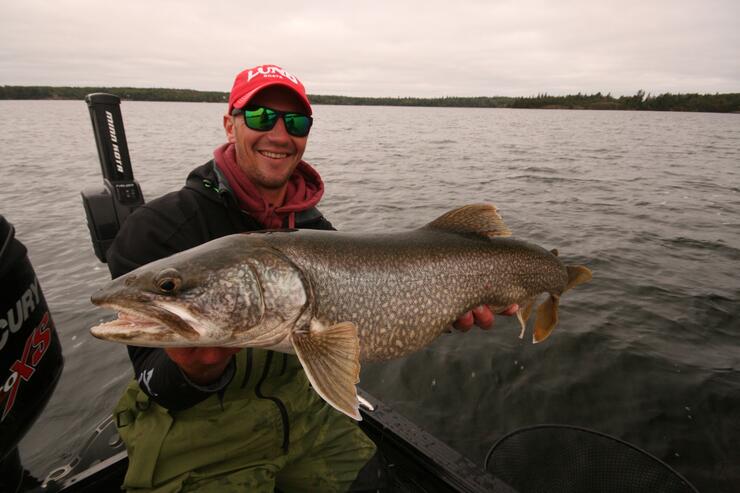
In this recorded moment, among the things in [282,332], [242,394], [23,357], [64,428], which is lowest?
[64,428]

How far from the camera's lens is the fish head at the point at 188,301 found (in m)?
1.83

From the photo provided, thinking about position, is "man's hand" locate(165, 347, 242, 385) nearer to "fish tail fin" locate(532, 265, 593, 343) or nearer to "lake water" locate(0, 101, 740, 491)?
"fish tail fin" locate(532, 265, 593, 343)

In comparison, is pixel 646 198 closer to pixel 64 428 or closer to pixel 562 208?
pixel 562 208

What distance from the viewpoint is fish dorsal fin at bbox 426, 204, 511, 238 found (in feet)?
10.1

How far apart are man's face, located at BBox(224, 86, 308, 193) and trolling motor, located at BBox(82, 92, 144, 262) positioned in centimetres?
128

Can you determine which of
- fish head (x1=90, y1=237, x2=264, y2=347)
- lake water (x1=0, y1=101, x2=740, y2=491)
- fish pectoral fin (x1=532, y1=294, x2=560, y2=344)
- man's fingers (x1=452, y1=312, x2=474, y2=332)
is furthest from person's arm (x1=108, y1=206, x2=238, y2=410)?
lake water (x1=0, y1=101, x2=740, y2=491)

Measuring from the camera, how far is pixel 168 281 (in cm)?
192

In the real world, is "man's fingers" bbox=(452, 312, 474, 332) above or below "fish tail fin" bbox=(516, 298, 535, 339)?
above

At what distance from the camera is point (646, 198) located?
13.6 m

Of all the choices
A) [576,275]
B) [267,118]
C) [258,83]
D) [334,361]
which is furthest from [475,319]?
[258,83]

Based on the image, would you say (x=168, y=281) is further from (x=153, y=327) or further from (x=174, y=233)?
(x=174, y=233)

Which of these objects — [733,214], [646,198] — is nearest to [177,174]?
[646,198]

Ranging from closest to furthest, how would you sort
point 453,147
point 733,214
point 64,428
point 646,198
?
point 64,428 < point 733,214 < point 646,198 < point 453,147

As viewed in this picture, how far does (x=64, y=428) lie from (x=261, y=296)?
15.1 feet
